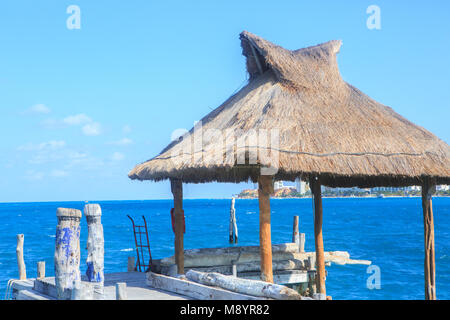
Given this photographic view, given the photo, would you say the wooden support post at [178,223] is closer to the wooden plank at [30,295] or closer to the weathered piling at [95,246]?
the wooden plank at [30,295]

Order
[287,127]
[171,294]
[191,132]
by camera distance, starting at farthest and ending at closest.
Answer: [191,132] < [287,127] < [171,294]

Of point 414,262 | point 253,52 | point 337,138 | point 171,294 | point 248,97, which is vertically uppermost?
point 253,52

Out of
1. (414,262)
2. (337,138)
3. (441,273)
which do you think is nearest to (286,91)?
(337,138)

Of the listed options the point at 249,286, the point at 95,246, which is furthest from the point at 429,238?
the point at 95,246

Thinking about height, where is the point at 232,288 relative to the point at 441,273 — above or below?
above

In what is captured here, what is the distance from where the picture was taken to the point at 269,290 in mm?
6855

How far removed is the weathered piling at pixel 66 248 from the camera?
741cm

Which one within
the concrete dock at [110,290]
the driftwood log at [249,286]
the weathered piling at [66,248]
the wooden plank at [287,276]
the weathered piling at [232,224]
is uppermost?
the weathered piling at [66,248]

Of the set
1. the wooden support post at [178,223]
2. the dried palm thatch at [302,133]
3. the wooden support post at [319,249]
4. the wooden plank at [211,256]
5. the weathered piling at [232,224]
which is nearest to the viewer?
the dried palm thatch at [302,133]

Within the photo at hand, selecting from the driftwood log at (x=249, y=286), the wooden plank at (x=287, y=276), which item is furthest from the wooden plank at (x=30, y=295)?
the wooden plank at (x=287, y=276)

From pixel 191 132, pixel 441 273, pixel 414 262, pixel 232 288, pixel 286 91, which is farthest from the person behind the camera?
pixel 414 262

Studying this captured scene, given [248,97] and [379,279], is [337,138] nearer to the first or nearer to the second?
[248,97]

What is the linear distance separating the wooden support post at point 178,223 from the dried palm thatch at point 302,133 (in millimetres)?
982
